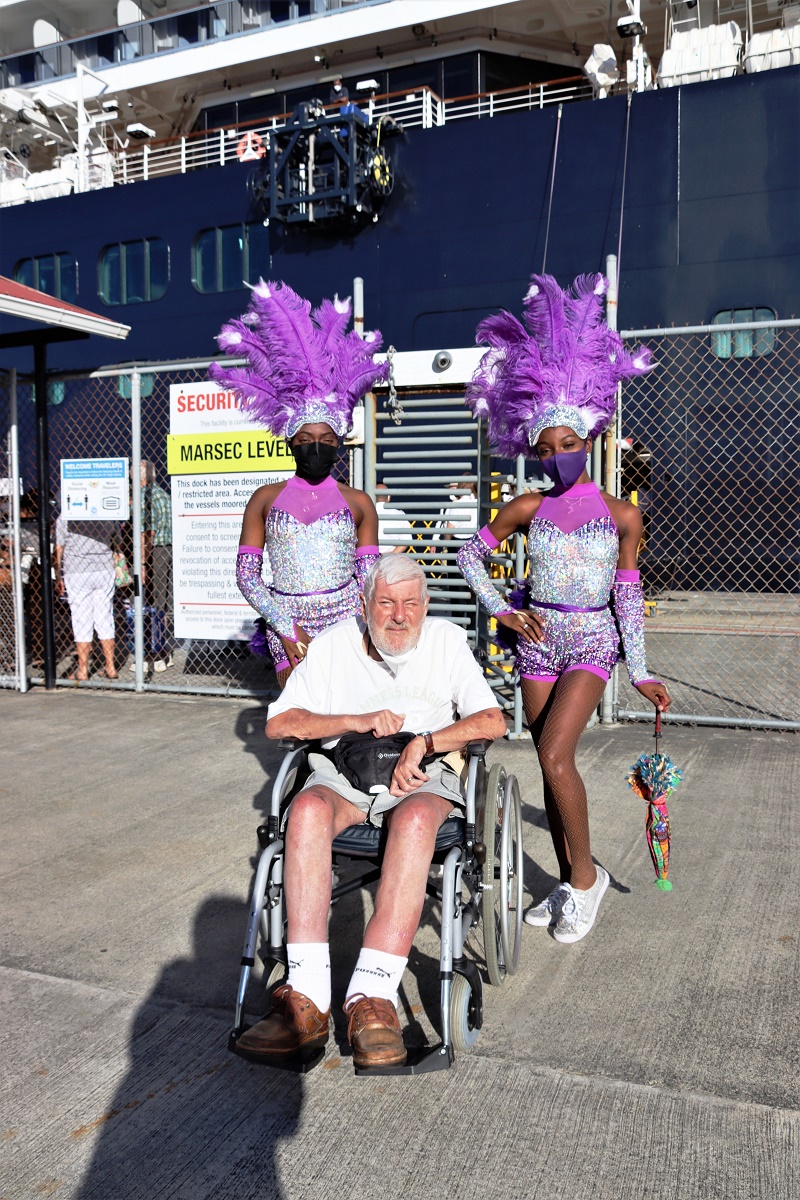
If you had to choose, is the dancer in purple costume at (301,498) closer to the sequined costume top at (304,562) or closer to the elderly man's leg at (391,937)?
the sequined costume top at (304,562)

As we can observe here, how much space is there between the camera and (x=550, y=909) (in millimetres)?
3709

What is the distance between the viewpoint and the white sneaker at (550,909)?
363 centimetres

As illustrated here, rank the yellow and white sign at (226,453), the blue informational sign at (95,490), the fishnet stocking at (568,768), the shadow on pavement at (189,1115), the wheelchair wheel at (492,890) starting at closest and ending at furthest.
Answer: the shadow on pavement at (189,1115)
the wheelchair wheel at (492,890)
the fishnet stocking at (568,768)
the yellow and white sign at (226,453)
the blue informational sign at (95,490)

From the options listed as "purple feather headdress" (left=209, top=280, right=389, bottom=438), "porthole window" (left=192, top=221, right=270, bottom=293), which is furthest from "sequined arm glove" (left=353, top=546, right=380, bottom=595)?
"porthole window" (left=192, top=221, right=270, bottom=293)

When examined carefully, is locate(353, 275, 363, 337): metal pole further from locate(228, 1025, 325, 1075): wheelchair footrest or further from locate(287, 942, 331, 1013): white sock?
locate(228, 1025, 325, 1075): wheelchair footrest

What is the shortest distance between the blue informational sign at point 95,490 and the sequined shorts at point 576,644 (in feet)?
16.5

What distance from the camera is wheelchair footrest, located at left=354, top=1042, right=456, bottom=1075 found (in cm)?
242

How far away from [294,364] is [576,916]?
8.61 ft

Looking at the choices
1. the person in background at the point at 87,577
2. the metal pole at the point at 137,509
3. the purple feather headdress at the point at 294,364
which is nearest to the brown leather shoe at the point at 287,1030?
the purple feather headdress at the point at 294,364

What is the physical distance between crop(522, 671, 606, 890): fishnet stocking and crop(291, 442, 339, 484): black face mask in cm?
145

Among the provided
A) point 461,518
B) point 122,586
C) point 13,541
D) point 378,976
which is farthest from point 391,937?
point 122,586

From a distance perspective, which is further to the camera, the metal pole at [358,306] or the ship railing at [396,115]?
the ship railing at [396,115]

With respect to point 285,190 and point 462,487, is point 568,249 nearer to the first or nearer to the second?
point 285,190

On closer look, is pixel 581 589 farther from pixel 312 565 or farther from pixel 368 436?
pixel 368 436
